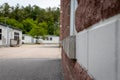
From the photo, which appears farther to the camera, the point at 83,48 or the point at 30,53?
the point at 30,53

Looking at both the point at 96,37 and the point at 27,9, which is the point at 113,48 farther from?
the point at 27,9

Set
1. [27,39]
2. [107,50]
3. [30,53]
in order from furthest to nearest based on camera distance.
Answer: [27,39], [30,53], [107,50]

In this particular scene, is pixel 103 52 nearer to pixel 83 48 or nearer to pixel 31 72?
pixel 83 48

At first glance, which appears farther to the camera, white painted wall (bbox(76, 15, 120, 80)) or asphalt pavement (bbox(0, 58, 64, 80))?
asphalt pavement (bbox(0, 58, 64, 80))

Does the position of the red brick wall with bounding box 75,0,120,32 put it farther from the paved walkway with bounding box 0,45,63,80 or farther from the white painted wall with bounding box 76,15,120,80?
the paved walkway with bounding box 0,45,63,80

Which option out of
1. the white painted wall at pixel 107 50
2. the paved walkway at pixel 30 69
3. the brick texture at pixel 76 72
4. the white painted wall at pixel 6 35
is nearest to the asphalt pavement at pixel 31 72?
the paved walkway at pixel 30 69

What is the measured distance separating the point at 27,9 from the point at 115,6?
86178 millimetres

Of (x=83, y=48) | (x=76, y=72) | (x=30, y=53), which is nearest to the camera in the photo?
(x=83, y=48)

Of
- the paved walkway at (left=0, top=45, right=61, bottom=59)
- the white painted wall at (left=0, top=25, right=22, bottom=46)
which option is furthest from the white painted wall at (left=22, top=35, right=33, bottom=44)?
the paved walkway at (left=0, top=45, right=61, bottom=59)

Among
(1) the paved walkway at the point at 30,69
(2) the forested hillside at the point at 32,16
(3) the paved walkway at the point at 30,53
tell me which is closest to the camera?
(1) the paved walkway at the point at 30,69

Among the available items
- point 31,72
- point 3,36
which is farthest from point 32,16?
point 31,72

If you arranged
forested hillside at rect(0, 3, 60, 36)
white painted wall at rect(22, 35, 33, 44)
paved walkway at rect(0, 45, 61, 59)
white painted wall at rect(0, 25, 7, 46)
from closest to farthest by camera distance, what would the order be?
paved walkway at rect(0, 45, 61, 59)
white painted wall at rect(0, 25, 7, 46)
white painted wall at rect(22, 35, 33, 44)
forested hillside at rect(0, 3, 60, 36)

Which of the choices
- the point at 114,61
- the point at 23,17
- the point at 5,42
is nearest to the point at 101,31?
the point at 114,61

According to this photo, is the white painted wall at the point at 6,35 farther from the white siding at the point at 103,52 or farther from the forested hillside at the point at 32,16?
the white siding at the point at 103,52
